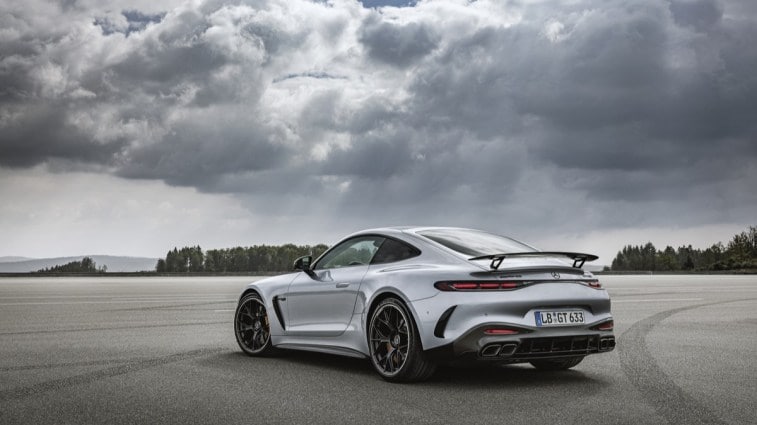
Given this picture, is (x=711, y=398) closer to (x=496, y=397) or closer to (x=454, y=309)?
(x=496, y=397)

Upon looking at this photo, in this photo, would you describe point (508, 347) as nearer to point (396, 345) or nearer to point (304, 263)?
point (396, 345)

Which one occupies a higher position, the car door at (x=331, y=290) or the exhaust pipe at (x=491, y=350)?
the car door at (x=331, y=290)

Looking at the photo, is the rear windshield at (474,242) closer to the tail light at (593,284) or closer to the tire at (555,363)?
the tail light at (593,284)

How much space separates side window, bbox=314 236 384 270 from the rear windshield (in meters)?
0.54

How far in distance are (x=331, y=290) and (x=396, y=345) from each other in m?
1.12

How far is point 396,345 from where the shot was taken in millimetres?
6816

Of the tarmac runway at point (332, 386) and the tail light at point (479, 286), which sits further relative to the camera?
the tail light at point (479, 286)

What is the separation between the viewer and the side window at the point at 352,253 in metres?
7.62

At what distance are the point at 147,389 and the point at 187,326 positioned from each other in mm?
6068

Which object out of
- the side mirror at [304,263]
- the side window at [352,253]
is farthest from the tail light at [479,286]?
the side mirror at [304,263]

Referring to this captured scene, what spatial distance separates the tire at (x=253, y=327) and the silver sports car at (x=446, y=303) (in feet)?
2.22

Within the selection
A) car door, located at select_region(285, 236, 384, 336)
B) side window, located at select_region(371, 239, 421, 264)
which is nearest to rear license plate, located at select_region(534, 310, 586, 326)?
side window, located at select_region(371, 239, 421, 264)

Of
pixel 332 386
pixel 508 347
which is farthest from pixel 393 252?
pixel 508 347

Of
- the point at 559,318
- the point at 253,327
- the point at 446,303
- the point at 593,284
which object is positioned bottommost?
the point at 253,327
